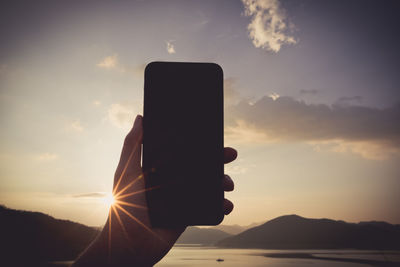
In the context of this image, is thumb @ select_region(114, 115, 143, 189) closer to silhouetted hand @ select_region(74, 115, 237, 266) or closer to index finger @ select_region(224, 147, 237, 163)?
silhouetted hand @ select_region(74, 115, 237, 266)

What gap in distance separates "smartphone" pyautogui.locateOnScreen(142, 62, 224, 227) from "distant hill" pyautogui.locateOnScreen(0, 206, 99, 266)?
153 metres

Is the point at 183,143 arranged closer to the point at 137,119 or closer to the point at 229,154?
the point at 137,119

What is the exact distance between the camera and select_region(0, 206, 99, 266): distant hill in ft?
457

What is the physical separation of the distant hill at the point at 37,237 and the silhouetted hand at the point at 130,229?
15272cm

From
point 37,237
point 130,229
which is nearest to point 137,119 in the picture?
point 130,229

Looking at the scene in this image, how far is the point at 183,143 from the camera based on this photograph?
3848mm

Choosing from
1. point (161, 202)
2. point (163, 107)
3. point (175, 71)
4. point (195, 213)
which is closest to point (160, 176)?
point (161, 202)

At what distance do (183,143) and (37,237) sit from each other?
18642 cm

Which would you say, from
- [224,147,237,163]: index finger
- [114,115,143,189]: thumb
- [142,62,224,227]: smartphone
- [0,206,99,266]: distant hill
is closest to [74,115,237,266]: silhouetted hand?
[114,115,143,189]: thumb

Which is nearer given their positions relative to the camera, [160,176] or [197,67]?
[160,176]

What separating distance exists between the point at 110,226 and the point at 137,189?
2.01ft

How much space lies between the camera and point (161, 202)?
3.67 meters

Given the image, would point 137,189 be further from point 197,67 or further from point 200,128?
point 197,67

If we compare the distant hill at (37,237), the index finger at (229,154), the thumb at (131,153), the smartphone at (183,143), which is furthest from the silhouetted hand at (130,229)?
the distant hill at (37,237)
